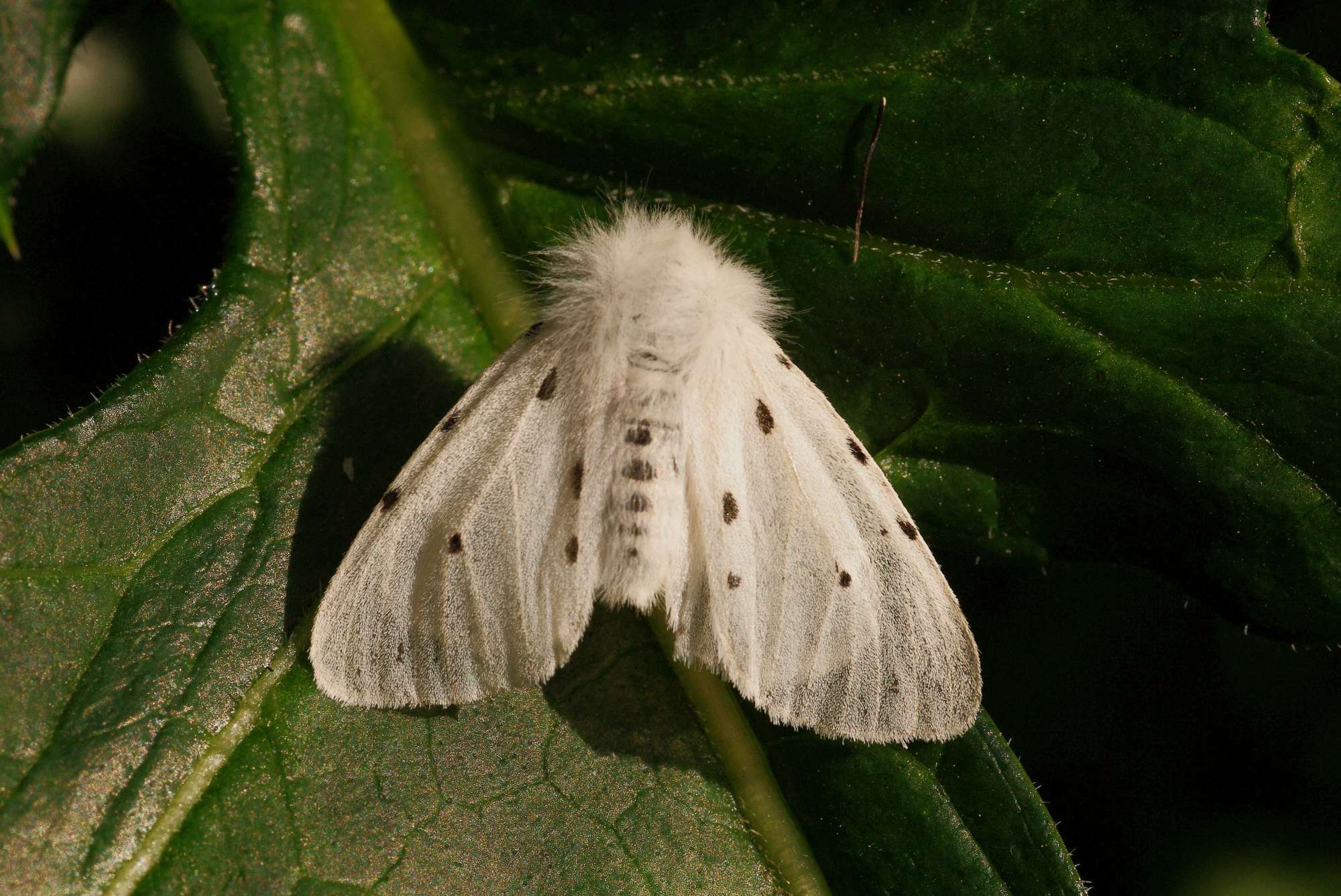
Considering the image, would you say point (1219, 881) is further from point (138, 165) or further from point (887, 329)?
point (138, 165)

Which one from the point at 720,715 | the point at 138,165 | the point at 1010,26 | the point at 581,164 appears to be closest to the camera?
the point at 1010,26

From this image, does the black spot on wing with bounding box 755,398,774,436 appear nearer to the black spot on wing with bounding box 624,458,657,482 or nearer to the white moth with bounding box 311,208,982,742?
the white moth with bounding box 311,208,982,742

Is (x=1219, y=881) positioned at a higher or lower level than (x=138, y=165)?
lower

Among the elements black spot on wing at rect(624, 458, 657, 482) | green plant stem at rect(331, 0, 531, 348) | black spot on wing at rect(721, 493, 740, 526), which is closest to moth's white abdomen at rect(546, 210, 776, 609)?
black spot on wing at rect(624, 458, 657, 482)

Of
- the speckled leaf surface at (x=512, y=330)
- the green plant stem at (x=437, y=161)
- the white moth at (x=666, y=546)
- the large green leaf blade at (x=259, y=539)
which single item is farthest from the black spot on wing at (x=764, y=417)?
the green plant stem at (x=437, y=161)

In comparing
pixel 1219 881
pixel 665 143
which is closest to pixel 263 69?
pixel 665 143

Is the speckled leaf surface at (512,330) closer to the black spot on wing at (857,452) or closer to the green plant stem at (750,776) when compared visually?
the green plant stem at (750,776)
